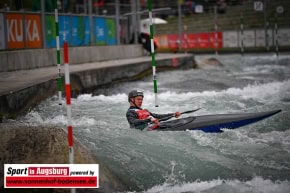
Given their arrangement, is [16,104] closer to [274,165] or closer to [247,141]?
[247,141]

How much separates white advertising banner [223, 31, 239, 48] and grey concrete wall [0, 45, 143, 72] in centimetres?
919

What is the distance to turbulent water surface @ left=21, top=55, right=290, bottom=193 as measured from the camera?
212 inches

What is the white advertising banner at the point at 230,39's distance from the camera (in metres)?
28.4

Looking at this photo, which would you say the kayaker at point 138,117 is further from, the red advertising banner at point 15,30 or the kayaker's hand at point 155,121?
the red advertising banner at point 15,30

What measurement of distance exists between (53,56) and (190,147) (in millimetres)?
9182

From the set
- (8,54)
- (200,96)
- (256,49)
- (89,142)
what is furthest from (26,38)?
(256,49)

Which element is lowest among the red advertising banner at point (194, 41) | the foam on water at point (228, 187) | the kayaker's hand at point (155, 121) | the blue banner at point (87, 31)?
the foam on water at point (228, 187)

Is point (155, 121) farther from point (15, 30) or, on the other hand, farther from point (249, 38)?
point (249, 38)

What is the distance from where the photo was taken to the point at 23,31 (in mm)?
13789

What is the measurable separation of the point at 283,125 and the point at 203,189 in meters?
3.17

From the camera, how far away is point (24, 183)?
4598 mm

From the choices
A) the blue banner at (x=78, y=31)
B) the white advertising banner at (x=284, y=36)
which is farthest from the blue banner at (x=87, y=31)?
the white advertising banner at (x=284, y=36)

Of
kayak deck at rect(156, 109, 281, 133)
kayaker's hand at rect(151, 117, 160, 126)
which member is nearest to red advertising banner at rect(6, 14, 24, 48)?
kayaker's hand at rect(151, 117, 160, 126)

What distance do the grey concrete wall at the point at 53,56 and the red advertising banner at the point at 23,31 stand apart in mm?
427
